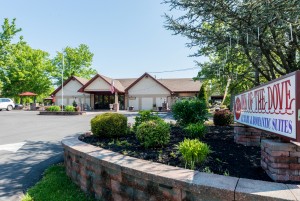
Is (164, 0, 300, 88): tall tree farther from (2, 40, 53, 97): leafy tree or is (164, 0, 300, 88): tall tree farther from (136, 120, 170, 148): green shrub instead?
(2, 40, 53, 97): leafy tree

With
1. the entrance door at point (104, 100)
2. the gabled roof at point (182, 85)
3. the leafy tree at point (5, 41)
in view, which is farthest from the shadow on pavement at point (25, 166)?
the leafy tree at point (5, 41)

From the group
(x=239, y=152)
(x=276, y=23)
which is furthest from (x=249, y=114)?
(x=276, y=23)

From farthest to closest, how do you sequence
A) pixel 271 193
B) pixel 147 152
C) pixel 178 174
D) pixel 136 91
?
pixel 136 91
pixel 147 152
pixel 178 174
pixel 271 193

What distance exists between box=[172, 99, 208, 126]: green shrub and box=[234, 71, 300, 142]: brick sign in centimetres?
338

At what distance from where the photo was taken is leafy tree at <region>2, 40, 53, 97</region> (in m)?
39.7

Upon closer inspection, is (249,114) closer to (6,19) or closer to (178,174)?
(178,174)

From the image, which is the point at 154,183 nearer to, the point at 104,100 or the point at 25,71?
the point at 104,100

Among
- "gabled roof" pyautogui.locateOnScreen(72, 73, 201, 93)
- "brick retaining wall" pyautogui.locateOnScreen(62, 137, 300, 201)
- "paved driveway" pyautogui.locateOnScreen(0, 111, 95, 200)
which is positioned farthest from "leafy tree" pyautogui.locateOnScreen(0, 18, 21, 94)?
"brick retaining wall" pyautogui.locateOnScreen(62, 137, 300, 201)

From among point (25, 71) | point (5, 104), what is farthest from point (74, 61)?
point (5, 104)

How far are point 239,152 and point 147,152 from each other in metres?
1.83

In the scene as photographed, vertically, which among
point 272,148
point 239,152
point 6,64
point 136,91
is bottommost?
point 239,152

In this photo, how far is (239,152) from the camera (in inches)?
183

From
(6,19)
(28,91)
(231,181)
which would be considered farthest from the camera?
(28,91)

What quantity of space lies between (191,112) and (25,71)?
131 feet
